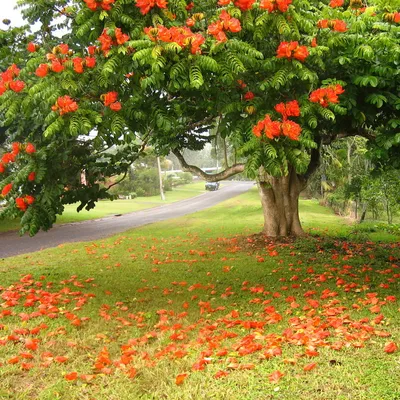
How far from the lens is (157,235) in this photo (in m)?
17.4

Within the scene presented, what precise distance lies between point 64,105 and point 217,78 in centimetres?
211

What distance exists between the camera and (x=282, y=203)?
14102 mm

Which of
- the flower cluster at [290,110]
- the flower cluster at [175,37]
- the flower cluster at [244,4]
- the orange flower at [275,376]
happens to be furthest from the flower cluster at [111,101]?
the orange flower at [275,376]

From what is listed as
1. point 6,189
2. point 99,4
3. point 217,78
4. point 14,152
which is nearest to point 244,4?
point 217,78

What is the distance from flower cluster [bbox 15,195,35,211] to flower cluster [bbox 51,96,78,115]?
2114 millimetres

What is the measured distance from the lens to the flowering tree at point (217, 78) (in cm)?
Answer: 539

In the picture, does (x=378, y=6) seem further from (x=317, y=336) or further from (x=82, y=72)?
(x=317, y=336)

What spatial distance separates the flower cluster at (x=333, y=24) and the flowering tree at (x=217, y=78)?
14 millimetres

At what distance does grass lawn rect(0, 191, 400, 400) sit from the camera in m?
4.00

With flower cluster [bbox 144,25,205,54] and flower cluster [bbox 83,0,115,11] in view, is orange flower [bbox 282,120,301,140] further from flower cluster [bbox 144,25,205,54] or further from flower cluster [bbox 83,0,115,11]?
flower cluster [bbox 83,0,115,11]

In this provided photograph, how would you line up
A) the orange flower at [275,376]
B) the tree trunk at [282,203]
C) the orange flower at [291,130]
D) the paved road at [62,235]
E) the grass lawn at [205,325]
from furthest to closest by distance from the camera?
the paved road at [62,235] → the tree trunk at [282,203] → the orange flower at [291,130] → the grass lawn at [205,325] → the orange flower at [275,376]

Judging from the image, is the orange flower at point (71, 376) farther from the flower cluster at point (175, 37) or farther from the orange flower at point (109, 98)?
the flower cluster at point (175, 37)

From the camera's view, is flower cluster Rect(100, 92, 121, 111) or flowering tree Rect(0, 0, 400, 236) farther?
flower cluster Rect(100, 92, 121, 111)

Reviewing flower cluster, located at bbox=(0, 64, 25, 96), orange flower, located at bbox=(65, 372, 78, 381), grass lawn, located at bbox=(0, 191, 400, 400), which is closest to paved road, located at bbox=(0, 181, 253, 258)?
grass lawn, located at bbox=(0, 191, 400, 400)
